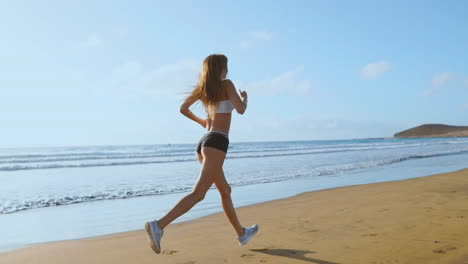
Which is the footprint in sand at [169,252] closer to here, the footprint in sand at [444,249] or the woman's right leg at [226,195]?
the woman's right leg at [226,195]

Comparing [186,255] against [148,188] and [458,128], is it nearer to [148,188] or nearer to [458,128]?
[148,188]

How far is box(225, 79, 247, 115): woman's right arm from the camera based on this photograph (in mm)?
3359

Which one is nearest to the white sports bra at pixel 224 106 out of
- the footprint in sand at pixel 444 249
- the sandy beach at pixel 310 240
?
the sandy beach at pixel 310 240

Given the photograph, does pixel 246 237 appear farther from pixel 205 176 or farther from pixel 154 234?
pixel 154 234

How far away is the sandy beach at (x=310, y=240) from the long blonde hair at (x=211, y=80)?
1.45 meters

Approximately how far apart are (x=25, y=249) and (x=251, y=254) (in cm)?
257

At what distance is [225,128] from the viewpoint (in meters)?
3.46

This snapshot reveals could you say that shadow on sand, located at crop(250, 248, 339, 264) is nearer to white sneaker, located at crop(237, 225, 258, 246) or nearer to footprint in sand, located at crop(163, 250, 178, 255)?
white sneaker, located at crop(237, 225, 258, 246)

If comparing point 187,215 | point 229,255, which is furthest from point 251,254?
point 187,215

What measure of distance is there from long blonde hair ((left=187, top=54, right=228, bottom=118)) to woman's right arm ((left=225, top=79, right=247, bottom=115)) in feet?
0.26

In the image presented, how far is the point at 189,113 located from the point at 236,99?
1.76 ft

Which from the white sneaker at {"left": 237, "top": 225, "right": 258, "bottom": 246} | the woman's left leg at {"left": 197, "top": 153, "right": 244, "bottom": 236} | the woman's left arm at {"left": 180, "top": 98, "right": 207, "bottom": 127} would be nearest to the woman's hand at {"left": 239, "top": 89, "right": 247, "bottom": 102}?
the woman's left arm at {"left": 180, "top": 98, "right": 207, "bottom": 127}

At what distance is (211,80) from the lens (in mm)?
3436

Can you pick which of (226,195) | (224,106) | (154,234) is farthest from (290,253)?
(224,106)
